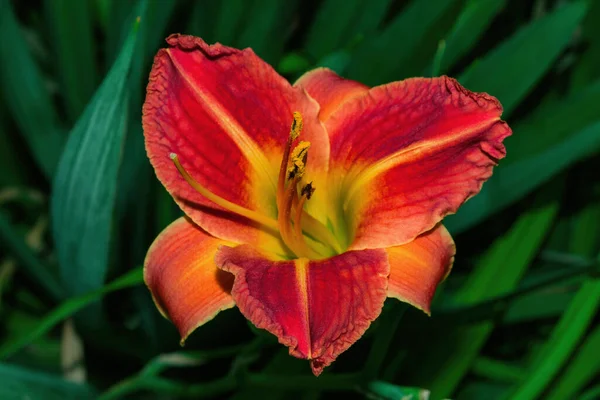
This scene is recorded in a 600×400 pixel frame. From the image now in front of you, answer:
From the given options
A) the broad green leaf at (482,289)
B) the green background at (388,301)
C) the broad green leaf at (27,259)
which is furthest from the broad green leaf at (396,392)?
the broad green leaf at (27,259)

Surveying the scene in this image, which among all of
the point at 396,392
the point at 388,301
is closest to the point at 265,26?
the point at 388,301

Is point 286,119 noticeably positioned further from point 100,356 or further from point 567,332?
point 100,356

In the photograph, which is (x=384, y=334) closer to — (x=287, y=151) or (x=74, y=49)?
(x=287, y=151)

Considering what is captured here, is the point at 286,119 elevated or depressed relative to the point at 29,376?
elevated

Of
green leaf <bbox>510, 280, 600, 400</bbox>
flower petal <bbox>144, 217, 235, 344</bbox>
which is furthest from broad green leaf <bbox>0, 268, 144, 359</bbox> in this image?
green leaf <bbox>510, 280, 600, 400</bbox>

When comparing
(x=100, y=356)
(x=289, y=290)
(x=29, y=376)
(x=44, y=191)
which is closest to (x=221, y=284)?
(x=289, y=290)
